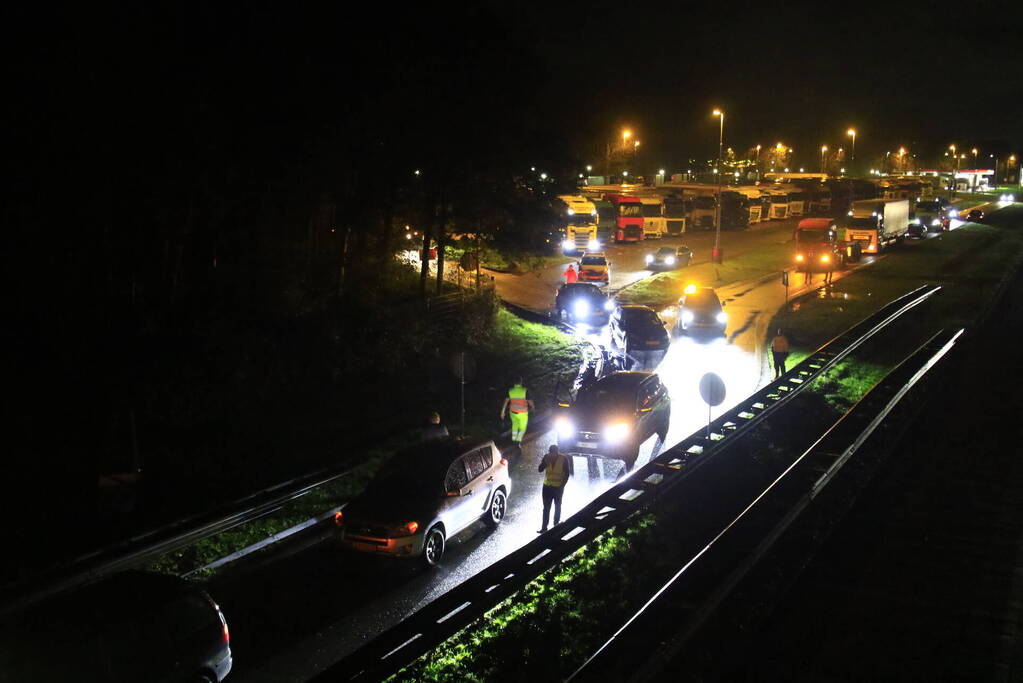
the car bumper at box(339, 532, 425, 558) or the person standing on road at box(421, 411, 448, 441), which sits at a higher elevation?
the person standing on road at box(421, 411, 448, 441)

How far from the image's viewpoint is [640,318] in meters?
28.0

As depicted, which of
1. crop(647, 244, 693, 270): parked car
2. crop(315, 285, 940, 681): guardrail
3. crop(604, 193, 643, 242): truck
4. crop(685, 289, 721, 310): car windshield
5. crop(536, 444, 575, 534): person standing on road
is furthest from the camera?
crop(604, 193, 643, 242): truck

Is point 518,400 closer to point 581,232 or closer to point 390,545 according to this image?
point 390,545

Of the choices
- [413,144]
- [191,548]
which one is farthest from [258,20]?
[191,548]

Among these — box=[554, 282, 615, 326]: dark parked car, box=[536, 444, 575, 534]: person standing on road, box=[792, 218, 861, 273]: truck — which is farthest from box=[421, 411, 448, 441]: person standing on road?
box=[792, 218, 861, 273]: truck

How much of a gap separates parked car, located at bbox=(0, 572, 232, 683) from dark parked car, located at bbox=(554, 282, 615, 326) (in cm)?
2536

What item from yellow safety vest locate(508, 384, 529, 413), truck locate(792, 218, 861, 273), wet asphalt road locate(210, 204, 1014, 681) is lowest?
wet asphalt road locate(210, 204, 1014, 681)

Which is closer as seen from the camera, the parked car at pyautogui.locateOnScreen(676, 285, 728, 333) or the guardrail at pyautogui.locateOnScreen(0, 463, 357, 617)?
the guardrail at pyautogui.locateOnScreen(0, 463, 357, 617)

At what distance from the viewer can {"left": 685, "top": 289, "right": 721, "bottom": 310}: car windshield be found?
31183 millimetres

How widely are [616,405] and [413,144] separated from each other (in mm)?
14487

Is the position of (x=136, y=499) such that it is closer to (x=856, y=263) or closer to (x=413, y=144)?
(x=413, y=144)

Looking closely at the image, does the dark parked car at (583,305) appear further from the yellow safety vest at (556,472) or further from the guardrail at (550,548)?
the yellow safety vest at (556,472)

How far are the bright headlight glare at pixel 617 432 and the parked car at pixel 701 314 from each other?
14.5 m

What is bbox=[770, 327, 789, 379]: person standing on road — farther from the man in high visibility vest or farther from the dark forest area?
the dark forest area
